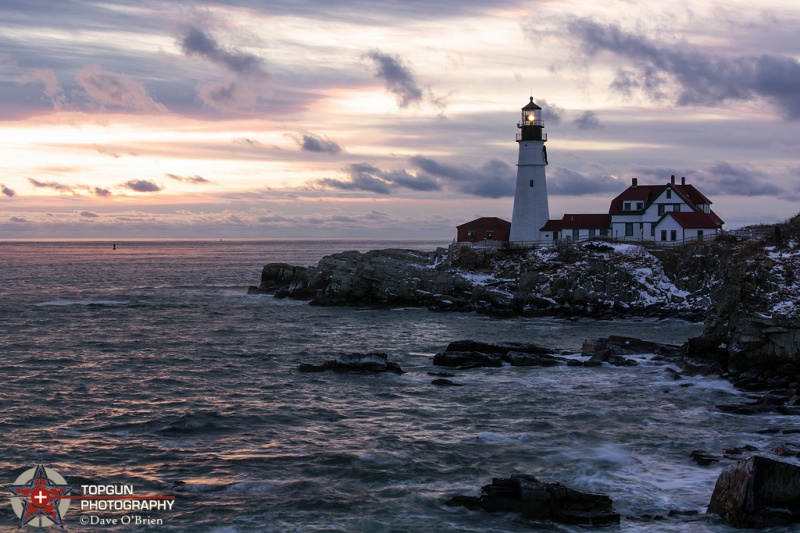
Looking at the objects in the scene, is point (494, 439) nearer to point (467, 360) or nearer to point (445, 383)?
point (445, 383)

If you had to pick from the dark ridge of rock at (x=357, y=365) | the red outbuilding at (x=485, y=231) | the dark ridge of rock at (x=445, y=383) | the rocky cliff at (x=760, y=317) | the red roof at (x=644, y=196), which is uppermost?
the red roof at (x=644, y=196)

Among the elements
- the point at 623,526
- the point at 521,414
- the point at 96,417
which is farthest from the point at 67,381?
the point at 623,526

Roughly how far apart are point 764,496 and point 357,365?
2136cm

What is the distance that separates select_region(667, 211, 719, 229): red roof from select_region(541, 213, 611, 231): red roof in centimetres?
812

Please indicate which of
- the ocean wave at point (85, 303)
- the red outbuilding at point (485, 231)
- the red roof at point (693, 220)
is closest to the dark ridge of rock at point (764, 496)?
the red roof at point (693, 220)

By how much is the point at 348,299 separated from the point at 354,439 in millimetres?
43781

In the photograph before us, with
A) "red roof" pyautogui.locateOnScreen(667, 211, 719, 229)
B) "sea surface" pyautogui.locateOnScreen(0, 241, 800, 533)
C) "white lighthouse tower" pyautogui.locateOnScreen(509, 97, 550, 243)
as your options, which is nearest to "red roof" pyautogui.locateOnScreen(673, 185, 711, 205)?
"red roof" pyautogui.locateOnScreen(667, 211, 719, 229)

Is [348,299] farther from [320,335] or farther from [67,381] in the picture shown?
[67,381]

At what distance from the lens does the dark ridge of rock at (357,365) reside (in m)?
35.2

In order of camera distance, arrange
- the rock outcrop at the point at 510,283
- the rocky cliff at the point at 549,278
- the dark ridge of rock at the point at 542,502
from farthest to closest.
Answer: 1. the rock outcrop at the point at 510,283
2. the rocky cliff at the point at 549,278
3. the dark ridge of rock at the point at 542,502

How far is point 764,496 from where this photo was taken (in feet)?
55.0

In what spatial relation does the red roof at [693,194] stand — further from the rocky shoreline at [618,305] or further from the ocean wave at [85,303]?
the ocean wave at [85,303]

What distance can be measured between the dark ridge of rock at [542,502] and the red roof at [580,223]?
64.1 meters

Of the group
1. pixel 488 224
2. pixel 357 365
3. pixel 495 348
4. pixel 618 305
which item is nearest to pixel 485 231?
pixel 488 224
